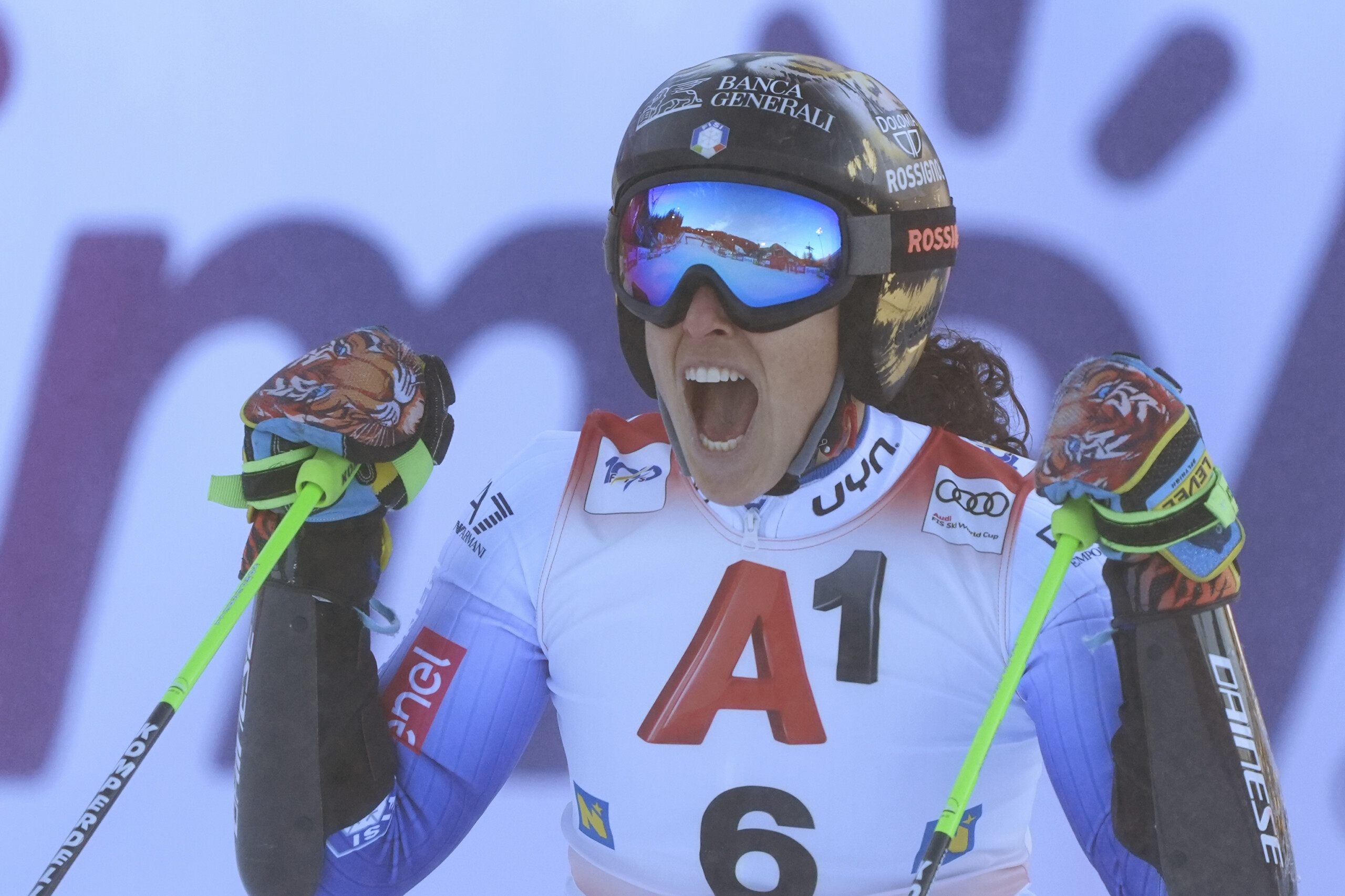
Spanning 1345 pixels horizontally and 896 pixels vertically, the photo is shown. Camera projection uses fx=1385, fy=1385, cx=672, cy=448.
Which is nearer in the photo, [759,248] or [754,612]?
[759,248]

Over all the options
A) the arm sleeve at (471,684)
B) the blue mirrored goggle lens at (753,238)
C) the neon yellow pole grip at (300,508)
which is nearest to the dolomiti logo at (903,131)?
the blue mirrored goggle lens at (753,238)

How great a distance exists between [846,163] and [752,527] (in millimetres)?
473

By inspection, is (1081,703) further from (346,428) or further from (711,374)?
(346,428)

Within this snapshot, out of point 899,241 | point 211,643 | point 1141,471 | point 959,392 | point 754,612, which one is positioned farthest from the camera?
point 959,392

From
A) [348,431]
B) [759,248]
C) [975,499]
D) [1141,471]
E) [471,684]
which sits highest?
[759,248]

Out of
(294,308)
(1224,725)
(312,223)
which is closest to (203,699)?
(294,308)

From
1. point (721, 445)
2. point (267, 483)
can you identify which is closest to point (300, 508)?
point (267, 483)

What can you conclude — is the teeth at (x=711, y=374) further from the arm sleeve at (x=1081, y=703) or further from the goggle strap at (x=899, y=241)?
the arm sleeve at (x=1081, y=703)

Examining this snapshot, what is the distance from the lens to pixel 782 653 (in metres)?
1.72

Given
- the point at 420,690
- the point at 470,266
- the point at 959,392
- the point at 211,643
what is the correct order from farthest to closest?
the point at 470,266 < the point at 959,392 < the point at 420,690 < the point at 211,643

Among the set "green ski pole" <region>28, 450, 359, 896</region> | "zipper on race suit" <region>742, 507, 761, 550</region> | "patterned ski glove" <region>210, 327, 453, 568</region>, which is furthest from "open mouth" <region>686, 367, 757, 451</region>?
"green ski pole" <region>28, 450, 359, 896</region>

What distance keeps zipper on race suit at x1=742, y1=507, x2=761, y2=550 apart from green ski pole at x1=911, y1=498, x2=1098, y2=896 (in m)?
0.41

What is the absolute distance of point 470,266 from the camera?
2.62m

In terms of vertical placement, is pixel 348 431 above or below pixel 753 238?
below
